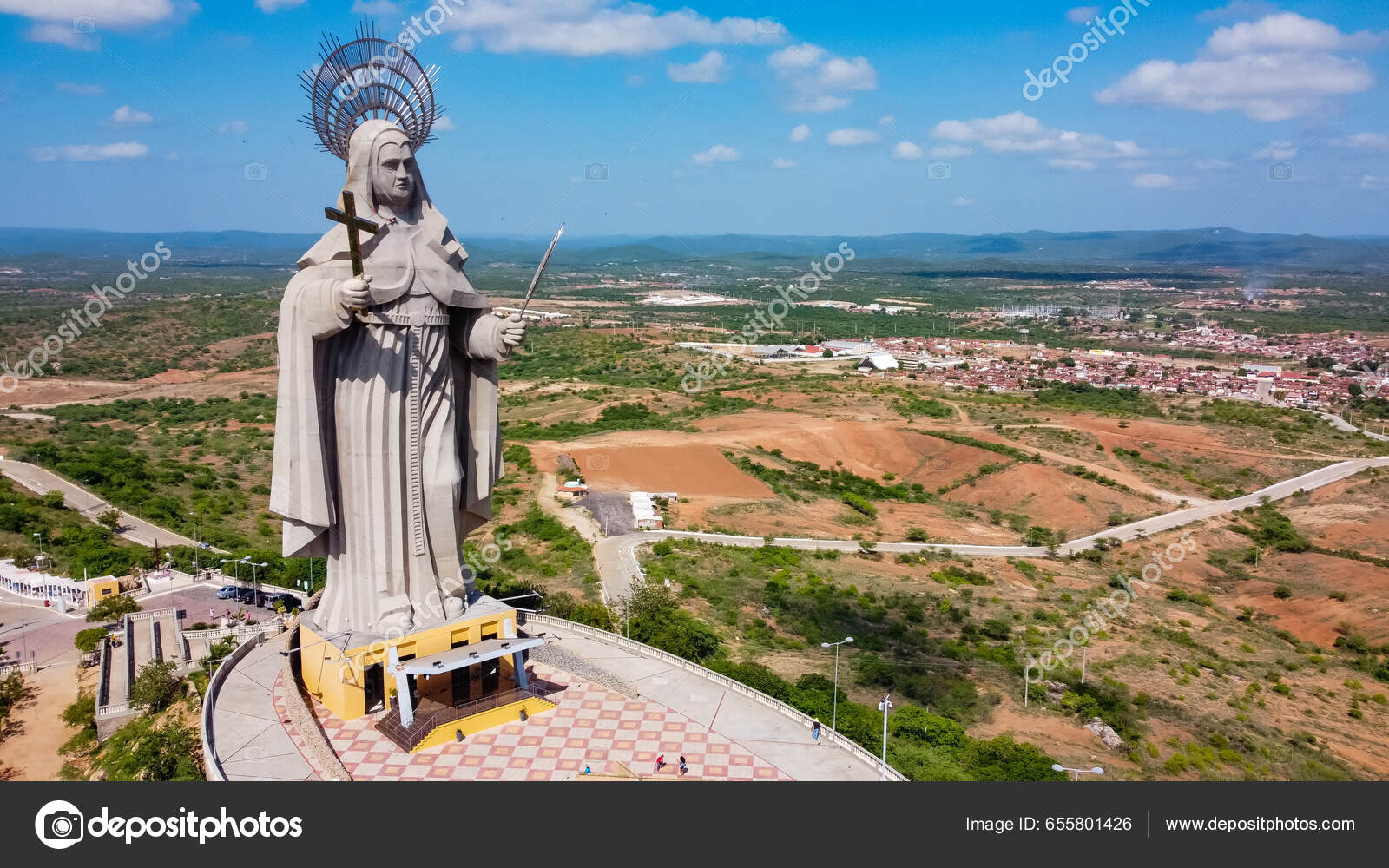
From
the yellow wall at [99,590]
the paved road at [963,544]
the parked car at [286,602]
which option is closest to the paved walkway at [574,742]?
the parked car at [286,602]

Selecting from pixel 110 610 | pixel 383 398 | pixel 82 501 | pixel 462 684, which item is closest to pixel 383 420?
pixel 383 398

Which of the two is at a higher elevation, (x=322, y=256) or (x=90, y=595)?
(x=322, y=256)

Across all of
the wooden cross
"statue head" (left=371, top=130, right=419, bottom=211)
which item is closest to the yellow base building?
the wooden cross

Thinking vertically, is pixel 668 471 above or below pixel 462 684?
below

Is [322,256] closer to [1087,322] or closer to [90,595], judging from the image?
[90,595]

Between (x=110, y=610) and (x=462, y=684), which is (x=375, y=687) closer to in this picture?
(x=462, y=684)
